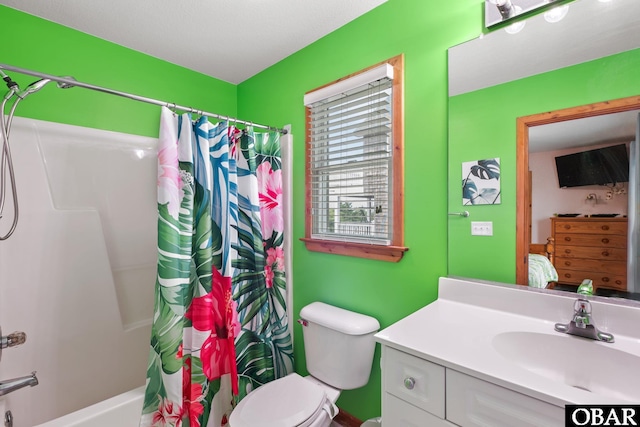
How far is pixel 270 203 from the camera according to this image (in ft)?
6.37

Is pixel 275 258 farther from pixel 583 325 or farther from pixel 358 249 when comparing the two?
pixel 583 325

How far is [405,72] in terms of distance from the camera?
1.49 metres

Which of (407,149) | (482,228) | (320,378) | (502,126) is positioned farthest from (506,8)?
(320,378)

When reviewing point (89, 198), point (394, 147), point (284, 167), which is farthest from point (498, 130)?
point (89, 198)

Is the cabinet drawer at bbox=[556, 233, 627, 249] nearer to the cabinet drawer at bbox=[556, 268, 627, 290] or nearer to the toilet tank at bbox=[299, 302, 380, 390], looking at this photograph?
the cabinet drawer at bbox=[556, 268, 627, 290]

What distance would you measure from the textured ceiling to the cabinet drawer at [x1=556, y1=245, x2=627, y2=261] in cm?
147

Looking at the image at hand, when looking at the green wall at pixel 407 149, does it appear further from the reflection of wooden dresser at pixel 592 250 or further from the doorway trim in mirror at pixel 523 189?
the reflection of wooden dresser at pixel 592 250

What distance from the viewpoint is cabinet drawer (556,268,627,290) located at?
Result: 3.30 feet

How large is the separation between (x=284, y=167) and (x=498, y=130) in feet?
4.33

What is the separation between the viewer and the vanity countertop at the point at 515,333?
75 cm

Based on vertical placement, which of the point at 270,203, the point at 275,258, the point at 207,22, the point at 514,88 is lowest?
the point at 275,258

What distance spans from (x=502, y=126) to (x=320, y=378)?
1536 mm

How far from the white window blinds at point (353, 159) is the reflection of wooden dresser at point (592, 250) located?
2.33 ft

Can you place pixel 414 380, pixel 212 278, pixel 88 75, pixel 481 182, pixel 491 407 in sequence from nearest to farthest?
pixel 491 407 → pixel 414 380 → pixel 481 182 → pixel 212 278 → pixel 88 75
